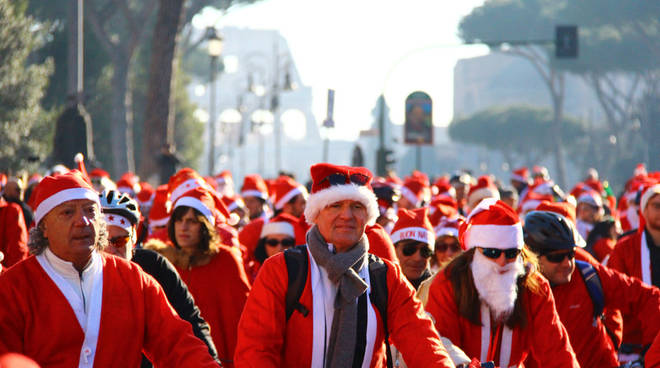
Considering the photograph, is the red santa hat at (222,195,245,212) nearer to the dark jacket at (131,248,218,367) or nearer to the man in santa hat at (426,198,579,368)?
the dark jacket at (131,248,218,367)

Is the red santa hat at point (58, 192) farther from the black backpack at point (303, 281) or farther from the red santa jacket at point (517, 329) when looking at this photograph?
the red santa jacket at point (517, 329)

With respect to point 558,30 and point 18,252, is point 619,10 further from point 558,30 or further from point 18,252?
point 18,252

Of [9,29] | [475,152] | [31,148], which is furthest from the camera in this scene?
[475,152]

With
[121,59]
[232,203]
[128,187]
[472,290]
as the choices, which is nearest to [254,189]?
[232,203]

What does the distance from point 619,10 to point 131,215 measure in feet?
142

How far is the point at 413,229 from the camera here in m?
7.75

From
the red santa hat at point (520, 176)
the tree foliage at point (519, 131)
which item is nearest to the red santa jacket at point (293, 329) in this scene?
the red santa hat at point (520, 176)

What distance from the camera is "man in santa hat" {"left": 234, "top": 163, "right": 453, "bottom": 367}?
4.40 metres

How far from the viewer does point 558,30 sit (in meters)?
27.3

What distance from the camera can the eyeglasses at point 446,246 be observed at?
878 cm

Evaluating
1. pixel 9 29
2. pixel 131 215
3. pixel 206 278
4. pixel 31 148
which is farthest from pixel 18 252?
pixel 31 148

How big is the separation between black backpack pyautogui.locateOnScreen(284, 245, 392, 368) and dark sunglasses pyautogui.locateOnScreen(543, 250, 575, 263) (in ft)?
5.62

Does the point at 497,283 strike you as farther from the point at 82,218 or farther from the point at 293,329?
the point at 82,218

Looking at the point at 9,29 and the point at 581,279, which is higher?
the point at 9,29
